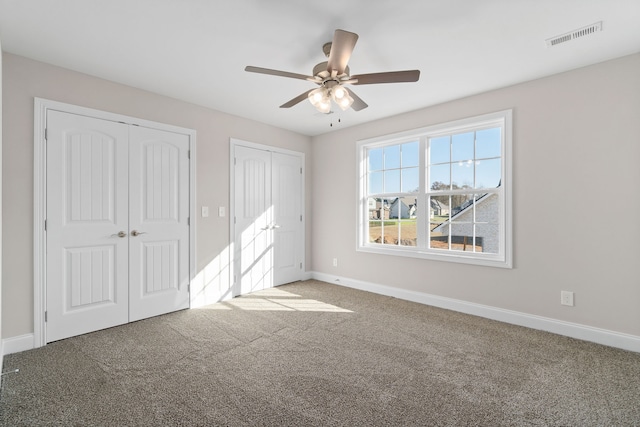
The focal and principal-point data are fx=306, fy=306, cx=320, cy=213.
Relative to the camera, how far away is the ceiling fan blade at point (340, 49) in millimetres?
1855

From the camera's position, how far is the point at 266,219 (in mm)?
4660

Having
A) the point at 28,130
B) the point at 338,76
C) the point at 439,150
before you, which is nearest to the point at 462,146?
the point at 439,150

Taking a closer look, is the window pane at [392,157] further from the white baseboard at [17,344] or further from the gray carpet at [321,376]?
the white baseboard at [17,344]

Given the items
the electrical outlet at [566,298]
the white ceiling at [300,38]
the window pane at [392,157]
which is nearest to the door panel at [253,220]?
the white ceiling at [300,38]

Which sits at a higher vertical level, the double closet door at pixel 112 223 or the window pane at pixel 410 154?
the window pane at pixel 410 154

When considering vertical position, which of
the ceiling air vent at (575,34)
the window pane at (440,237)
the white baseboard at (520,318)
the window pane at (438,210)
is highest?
the ceiling air vent at (575,34)

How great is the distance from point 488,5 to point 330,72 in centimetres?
111

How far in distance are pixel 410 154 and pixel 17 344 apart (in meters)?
4.57

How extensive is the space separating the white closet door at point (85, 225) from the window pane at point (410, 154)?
3.40 meters

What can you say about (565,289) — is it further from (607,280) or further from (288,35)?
(288,35)

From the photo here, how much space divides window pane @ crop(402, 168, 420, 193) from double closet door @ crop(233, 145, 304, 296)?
1.74m

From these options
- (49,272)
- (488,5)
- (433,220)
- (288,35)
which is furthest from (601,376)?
(49,272)

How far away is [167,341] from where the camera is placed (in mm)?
2801

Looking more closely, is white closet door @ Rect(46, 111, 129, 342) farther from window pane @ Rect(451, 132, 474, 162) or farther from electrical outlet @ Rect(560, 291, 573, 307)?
electrical outlet @ Rect(560, 291, 573, 307)
